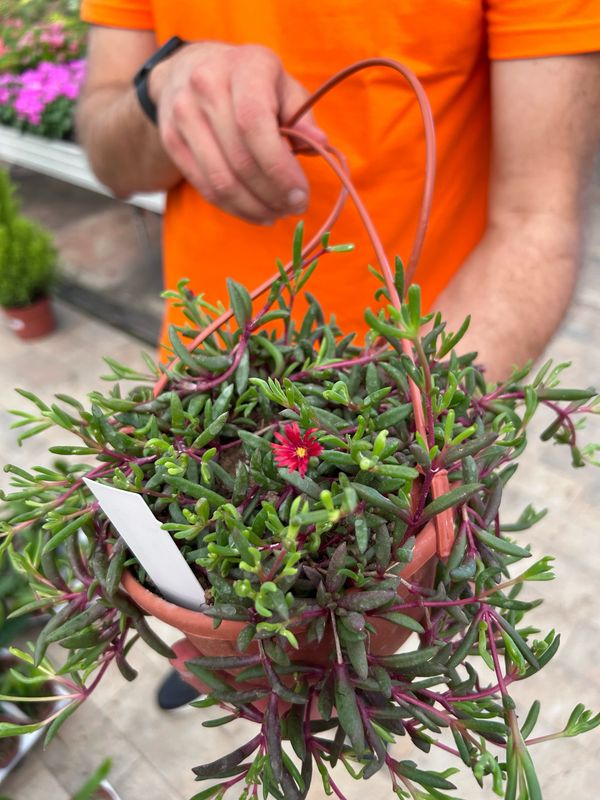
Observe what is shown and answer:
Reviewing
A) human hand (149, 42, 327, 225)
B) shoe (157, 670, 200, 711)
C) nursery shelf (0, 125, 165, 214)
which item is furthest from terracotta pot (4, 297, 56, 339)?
human hand (149, 42, 327, 225)

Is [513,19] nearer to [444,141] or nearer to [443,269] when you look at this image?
[444,141]

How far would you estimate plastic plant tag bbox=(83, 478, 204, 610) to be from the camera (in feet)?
1.34

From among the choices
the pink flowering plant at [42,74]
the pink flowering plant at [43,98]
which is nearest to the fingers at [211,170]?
the pink flowering plant at [43,98]

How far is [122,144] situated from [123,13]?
206 mm

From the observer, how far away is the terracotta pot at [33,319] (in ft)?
7.82

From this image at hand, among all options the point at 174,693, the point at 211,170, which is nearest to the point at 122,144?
the point at 211,170

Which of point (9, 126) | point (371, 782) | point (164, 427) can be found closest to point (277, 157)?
point (164, 427)

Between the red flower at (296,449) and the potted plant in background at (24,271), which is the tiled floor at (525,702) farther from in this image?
the potted plant in background at (24,271)

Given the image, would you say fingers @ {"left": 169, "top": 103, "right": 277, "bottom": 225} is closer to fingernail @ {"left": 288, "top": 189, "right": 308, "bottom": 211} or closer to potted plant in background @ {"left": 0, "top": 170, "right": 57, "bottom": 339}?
fingernail @ {"left": 288, "top": 189, "right": 308, "bottom": 211}

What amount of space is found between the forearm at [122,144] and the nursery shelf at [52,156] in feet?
4.14

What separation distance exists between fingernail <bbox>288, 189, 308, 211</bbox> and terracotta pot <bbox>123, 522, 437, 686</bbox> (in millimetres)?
406

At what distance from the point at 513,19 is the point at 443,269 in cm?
37

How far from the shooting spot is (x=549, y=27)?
0.80 m

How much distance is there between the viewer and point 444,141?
3.10 feet
